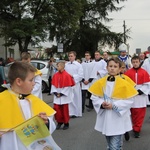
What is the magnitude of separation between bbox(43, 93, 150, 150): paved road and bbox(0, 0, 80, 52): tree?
1915cm

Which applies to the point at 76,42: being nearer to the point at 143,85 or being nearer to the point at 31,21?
the point at 31,21

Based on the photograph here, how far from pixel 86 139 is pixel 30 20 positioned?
21688 mm

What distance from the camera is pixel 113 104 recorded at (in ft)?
16.1

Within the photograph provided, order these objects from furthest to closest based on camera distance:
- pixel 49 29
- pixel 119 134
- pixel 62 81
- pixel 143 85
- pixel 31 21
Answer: pixel 49 29 → pixel 31 21 → pixel 62 81 → pixel 143 85 → pixel 119 134

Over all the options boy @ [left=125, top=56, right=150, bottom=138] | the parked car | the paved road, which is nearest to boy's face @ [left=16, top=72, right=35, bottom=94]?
the paved road

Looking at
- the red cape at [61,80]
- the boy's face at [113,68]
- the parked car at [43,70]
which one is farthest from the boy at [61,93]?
the parked car at [43,70]

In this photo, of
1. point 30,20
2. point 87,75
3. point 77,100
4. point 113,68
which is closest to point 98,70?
point 87,75

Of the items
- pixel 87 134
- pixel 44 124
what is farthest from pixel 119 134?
pixel 87 134

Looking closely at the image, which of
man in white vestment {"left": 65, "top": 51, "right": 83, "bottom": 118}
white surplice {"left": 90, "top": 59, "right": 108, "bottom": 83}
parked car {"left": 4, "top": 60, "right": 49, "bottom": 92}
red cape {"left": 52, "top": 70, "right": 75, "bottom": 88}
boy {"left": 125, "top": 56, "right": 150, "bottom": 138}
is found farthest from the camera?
parked car {"left": 4, "top": 60, "right": 49, "bottom": 92}

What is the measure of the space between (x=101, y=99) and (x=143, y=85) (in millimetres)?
2311

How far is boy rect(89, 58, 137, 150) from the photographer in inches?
195

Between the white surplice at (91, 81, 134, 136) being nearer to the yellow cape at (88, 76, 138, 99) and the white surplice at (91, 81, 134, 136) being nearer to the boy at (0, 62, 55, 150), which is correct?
the yellow cape at (88, 76, 138, 99)

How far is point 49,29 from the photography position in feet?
104

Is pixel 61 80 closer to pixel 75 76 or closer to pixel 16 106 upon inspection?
pixel 75 76
